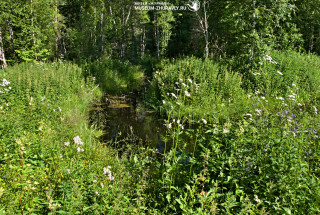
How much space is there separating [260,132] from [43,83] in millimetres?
6737

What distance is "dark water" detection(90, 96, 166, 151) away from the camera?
20.7ft

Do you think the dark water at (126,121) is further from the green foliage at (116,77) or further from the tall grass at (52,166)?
the green foliage at (116,77)

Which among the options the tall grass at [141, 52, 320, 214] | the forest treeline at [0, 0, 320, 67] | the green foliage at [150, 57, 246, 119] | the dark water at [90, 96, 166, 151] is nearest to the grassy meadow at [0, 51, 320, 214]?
the tall grass at [141, 52, 320, 214]

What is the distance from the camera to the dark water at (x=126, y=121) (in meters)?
6.31

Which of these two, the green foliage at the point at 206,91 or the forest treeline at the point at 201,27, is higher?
the forest treeline at the point at 201,27

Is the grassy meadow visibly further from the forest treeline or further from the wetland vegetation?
the forest treeline

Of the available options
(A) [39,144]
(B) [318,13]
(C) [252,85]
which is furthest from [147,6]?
(A) [39,144]

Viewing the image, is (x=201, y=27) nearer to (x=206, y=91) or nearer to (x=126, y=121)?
(x=206, y=91)

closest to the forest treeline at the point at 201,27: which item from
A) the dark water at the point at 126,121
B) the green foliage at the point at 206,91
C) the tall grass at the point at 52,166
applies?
the green foliage at the point at 206,91

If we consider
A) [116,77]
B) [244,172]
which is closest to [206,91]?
[244,172]

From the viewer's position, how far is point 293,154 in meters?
2.54

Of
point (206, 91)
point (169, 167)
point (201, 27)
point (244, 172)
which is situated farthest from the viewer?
point (201, 27)

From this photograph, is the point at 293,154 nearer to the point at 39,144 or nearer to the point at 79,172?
the point at 79,172

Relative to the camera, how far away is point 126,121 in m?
7.77
